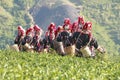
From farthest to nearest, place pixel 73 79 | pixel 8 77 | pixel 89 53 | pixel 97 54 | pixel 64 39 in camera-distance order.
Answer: pixel 97 54 < pixel 64 39 < pixel 89 53 < pixel 73 79 < pixel 8 77

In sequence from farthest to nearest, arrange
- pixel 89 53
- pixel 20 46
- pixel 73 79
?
pixel 20 46 < pixel 89 53 < pixel 73 79

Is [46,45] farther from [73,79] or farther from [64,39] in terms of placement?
[73,79]

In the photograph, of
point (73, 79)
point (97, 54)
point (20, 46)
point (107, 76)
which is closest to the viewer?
point (73, 79)

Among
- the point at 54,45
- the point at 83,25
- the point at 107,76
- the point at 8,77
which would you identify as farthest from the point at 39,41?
the point at 8,77

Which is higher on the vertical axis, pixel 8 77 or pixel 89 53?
pixel 8 77

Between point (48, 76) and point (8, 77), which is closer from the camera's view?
point (8, 77)

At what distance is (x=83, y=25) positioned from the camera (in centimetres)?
2742

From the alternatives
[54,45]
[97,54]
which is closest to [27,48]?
[54,45]

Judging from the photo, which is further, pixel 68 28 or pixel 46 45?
pixel 46 45

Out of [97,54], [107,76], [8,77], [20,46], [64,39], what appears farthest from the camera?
[20,46]

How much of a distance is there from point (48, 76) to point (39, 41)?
76.1 feet

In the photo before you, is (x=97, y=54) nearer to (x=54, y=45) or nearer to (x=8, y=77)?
(x=54, y=45)

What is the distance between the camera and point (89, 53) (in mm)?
26797

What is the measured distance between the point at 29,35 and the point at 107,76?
2124 cm
